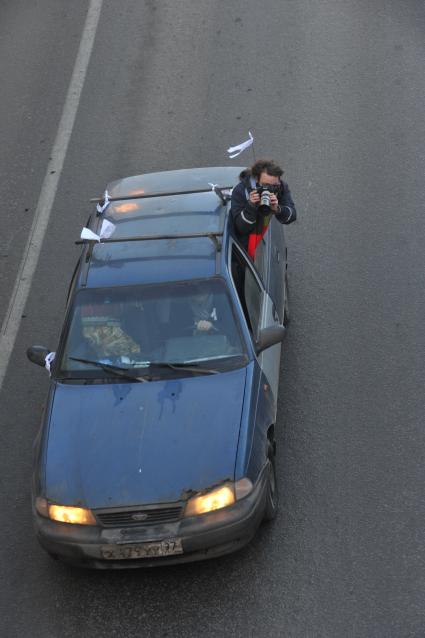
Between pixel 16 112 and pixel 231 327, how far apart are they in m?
7.00

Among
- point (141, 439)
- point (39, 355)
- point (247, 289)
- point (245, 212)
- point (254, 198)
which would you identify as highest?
point (254, 198)

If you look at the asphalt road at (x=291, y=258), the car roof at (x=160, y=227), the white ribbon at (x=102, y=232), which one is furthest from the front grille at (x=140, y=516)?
the white ribbon at (x=102, y=232)

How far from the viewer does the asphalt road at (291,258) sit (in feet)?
23.3

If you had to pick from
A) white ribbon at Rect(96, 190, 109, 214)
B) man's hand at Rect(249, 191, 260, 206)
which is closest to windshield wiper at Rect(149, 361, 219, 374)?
man's hand at Rect(249, 191, 260, 206)

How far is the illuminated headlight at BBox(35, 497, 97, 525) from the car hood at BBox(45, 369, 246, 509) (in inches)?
1.8

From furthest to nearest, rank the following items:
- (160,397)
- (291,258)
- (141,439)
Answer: (291,258) < (160,397) < (141,439)

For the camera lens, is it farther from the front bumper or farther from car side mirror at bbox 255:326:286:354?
the front bumper

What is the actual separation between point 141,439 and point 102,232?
7.48ft

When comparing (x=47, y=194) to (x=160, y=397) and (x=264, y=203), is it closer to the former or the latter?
(x=264, y=203)

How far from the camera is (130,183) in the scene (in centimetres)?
980

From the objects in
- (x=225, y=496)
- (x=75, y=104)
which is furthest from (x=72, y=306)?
(x=75, y=104)

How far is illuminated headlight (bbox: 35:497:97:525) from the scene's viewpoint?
6750 millimetres

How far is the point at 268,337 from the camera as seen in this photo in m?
7.80

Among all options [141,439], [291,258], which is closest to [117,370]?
[141,439]
